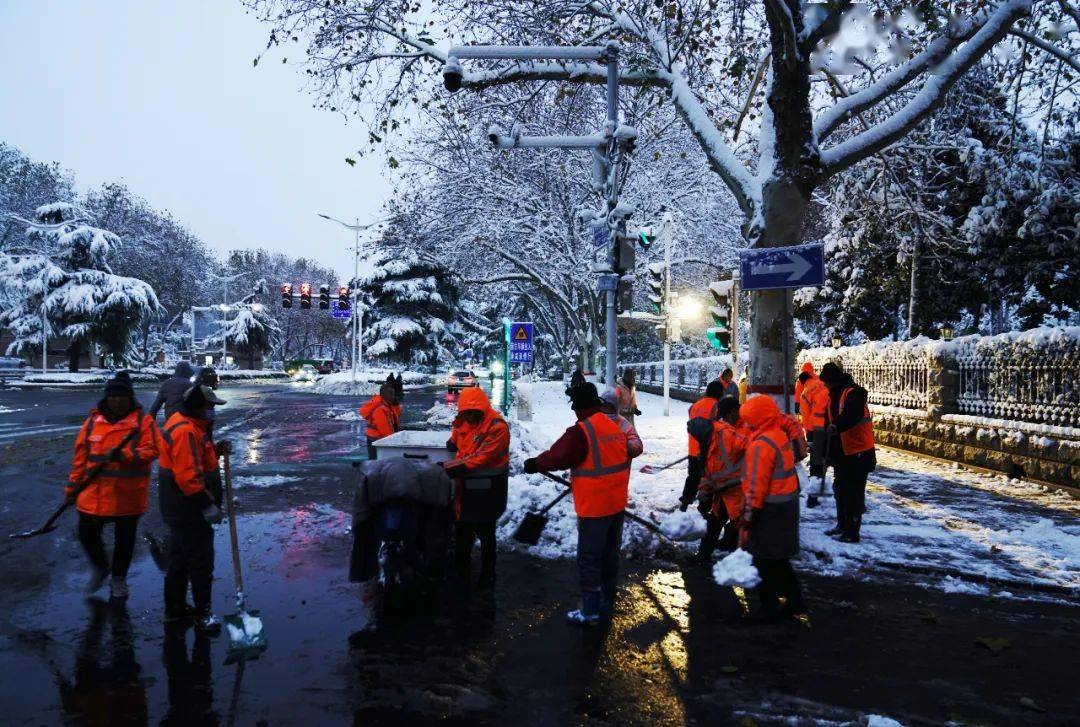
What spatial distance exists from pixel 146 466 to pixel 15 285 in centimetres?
4958

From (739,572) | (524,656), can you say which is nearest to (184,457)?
(524,656)

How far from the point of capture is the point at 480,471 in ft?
20.1

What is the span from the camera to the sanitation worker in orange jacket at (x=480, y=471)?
6098mm

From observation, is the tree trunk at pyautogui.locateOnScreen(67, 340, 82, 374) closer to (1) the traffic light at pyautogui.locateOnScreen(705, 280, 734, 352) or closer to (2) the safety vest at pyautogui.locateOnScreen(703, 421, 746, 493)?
(1) the traffic light at pyautogui.locateOnScreen(705, 280, 734, 352)

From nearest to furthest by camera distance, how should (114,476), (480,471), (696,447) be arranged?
1. (114,476)
2. (480,471)
3. (696,447)

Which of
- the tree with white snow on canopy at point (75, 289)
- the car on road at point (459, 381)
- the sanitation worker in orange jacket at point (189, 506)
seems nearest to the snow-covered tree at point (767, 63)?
the sanitation worker in orange jacket at point (189, 506)

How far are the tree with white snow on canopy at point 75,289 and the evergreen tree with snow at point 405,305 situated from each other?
15235mm

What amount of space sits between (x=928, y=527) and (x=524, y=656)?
5.85 meters

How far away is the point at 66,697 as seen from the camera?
4.05m

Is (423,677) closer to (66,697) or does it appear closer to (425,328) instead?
(66,697)

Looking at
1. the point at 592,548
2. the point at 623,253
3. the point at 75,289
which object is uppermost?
the point at 75,289

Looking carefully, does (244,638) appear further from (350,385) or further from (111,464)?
(350,385)

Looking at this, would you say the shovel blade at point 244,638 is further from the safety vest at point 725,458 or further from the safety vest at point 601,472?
the safety vest at point 725,458

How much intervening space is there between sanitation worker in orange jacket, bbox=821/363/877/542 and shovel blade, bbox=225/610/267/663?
19.0ft
